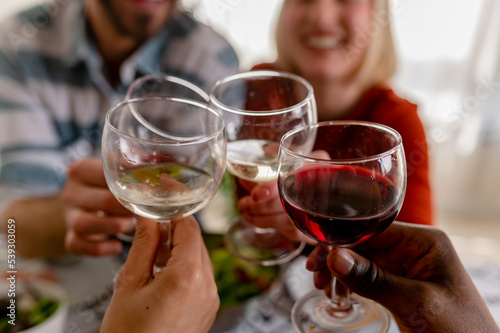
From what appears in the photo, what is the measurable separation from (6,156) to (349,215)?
1.02 meters

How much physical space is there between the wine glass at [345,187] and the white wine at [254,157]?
81 mm

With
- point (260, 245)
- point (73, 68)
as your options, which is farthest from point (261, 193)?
point (73, 68)

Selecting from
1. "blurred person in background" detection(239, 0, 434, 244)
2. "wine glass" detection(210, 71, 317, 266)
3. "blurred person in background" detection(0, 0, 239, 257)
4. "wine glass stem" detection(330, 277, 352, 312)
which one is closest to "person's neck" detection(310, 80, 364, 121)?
"blurred person in background" detection(239, 0, 434, 244)

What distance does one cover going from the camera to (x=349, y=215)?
492 millimetres

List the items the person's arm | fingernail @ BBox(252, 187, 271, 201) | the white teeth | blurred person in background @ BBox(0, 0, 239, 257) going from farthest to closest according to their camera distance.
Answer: blurred person in background @ BBox(0, 0, 239, 257) < the white teeth < the person's arm < fingernail @ BBox(252, 187, 271, 201)

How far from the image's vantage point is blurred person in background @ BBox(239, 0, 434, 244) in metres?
1.04

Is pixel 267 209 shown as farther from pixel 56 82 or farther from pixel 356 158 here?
pixel 56 82

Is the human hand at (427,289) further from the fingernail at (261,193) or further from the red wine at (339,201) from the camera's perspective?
the fingernail at (261,193)

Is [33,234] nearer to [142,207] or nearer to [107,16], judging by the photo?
[142,207]

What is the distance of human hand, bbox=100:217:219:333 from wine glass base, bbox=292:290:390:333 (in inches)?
5.1

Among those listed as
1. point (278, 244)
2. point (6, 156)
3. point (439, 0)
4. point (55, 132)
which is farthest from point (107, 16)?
point (439, 0)

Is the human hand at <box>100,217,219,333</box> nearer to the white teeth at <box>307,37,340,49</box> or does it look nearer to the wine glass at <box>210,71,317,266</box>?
the wine glass at <box>210,71,317,266</box>

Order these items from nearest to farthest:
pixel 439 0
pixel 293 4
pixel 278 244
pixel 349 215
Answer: pixel 349 215 → pixel 278 244 → pixel 293 4 → pixel 439 0

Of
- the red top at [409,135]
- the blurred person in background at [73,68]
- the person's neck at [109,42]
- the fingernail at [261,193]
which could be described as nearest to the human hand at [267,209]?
the fingernail at [261,193]
